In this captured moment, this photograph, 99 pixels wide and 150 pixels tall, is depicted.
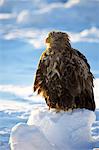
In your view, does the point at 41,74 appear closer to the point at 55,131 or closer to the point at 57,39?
the point at 57,39

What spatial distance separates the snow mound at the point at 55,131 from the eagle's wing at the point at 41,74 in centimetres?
15

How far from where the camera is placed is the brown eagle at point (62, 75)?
3721 millimetres

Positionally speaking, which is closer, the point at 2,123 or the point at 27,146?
the point at 27,146

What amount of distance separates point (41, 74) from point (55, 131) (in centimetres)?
37

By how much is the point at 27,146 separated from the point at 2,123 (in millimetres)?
1068

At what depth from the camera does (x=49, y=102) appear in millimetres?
3787

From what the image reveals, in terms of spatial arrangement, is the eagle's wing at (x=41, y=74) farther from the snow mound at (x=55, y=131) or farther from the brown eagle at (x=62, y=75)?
the snow mound at (x=55, y=131)

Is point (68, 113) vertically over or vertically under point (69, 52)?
under

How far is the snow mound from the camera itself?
11.7 ft

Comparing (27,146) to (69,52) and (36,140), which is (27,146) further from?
(69,52)

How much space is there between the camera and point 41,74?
3801mm

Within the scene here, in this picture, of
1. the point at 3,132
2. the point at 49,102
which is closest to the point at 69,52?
the point at 49,102

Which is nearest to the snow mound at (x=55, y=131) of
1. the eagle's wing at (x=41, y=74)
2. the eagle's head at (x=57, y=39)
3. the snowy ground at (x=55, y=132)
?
the snowy ground at (x=55, y=132)

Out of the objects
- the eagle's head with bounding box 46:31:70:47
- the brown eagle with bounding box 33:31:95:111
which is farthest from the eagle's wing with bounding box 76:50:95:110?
the eagle's head with bounding box 46:31:70:47
